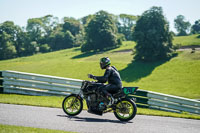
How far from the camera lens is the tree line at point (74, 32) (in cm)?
7156

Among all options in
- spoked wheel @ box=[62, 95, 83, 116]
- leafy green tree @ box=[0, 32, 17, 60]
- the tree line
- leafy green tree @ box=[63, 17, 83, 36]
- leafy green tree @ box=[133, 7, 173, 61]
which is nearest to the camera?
spoked wheel @ box=[62, 95, 83, 116]

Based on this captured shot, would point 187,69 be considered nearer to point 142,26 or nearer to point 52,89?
point 142,26

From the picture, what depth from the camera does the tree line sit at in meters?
71.6

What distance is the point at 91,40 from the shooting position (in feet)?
242

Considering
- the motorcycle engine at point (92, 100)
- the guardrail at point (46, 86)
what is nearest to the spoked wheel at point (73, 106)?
the motorcycle engine at point (92, 100)

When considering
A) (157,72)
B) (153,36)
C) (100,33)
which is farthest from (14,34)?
(157,72)

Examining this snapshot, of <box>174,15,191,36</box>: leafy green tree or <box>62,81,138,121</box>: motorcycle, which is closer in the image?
<box>62,81,138,121</box>: motorcycle

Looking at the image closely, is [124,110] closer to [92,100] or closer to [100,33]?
[92,100]

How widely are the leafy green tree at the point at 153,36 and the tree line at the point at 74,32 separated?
0.79ft

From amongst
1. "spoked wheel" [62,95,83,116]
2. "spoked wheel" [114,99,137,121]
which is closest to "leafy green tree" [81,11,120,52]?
"spoked wheel" [62,95,83,116]

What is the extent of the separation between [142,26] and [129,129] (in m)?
49.5

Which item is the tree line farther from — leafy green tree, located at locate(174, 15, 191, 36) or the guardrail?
the guardrail

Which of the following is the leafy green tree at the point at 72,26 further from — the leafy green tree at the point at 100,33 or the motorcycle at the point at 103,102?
the motorcycle at the point at 103,102

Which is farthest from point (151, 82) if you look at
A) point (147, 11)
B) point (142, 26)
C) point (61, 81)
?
point (61, 81)
